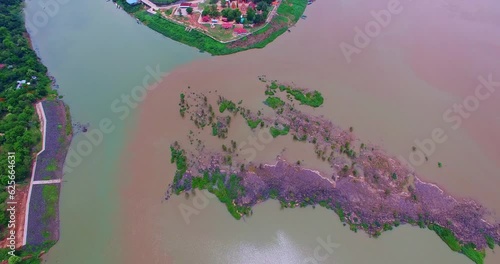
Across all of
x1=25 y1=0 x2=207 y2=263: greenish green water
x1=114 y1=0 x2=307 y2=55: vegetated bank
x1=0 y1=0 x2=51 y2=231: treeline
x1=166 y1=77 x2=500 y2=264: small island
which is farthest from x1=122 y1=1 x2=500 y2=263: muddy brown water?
x1=0 y1=0 x2=51 y2=231: treeline

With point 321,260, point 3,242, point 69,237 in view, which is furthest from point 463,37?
point 3,242

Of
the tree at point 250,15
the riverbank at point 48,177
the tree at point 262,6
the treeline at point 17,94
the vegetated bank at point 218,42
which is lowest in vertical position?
the riverbank at point 48,177

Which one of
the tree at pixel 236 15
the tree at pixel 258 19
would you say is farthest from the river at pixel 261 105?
the tree at pixel 236 15

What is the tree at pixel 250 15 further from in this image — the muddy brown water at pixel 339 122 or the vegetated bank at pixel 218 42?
the muddy brown water at pixel 339 122

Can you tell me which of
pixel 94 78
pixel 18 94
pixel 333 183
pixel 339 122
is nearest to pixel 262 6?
pixel 339 122

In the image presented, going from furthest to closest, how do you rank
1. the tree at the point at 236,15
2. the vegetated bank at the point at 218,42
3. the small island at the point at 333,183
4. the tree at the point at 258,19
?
Result: the tree at the point at 236,15 < the tree at the point at 258,19 < the vegetated bank at the point at 218,42 < the small island at the point at 333,183

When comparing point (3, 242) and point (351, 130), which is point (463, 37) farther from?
point (3, 242)

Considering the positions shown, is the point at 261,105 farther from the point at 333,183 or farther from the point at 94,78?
the point at 94,78
